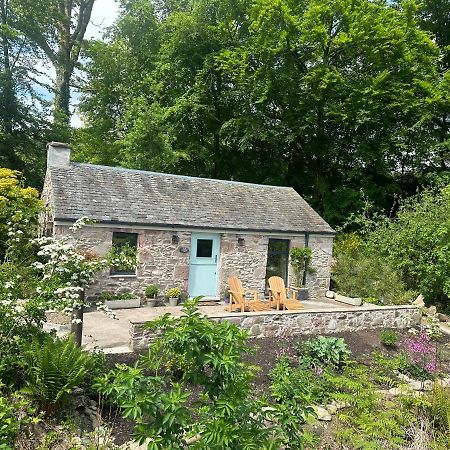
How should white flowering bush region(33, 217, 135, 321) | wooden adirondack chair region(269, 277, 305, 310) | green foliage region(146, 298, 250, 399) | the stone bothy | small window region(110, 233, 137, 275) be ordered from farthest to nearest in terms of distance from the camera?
wooden adirondack chair region(269, 277, 305, 310)
small window region(110, 233, 137, 275)
the stone bothy
white flowering bush region(33, 217, 135, 321)
green foliage region(146, 298, 250, 399)

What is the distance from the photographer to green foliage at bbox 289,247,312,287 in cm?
1414

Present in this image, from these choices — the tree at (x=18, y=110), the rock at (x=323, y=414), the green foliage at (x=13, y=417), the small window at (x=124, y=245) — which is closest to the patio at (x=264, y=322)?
the small window at (x=124, y=245)

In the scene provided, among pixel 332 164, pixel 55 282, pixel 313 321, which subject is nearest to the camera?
pixel 55 282

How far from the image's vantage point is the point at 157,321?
3.66 metres

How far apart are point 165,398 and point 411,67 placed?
22.3m

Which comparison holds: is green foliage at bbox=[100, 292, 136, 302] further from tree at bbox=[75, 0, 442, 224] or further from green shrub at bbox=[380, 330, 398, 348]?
tree at bbox=[75, 0, 442, 224]

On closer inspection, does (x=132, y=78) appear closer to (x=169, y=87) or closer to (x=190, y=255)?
(x=169, y=87)

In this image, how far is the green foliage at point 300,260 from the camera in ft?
46.4

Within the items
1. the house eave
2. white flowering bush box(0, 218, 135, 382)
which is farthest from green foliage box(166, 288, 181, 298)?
white flowering bush box(0, 218, 135, 382)

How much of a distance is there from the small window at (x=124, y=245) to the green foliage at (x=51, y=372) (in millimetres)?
6225

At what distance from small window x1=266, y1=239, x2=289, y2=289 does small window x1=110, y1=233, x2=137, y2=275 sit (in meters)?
5.08

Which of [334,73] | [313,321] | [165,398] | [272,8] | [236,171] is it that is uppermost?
[272,8]

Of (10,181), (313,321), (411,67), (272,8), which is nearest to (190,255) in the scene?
(313,321)

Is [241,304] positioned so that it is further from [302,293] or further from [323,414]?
[323,414]
